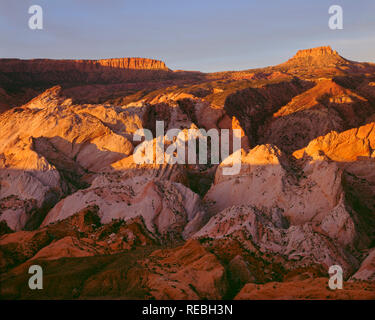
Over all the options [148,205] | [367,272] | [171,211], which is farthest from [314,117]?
[367,272]

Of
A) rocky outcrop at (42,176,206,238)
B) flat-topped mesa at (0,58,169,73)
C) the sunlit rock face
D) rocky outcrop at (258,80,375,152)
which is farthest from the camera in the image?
flat-topped mesa at (0,58,169,73)

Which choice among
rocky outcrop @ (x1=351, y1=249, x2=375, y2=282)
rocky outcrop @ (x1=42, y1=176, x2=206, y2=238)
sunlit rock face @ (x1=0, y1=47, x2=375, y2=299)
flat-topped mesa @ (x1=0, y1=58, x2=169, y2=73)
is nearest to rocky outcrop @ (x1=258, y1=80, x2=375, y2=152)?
sunlit rock face @ (x1=0, y1=47, x2=375, y2=299)

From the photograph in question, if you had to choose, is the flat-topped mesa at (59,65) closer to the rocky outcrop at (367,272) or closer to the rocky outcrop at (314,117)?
the rocky outcrop at (314,117)

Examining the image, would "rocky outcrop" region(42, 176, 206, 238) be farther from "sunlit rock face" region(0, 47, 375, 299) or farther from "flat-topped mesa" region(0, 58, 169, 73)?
"flat-topped mesa" region(0, 58, 169, 73)

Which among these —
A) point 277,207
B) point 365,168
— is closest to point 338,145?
point 365,168

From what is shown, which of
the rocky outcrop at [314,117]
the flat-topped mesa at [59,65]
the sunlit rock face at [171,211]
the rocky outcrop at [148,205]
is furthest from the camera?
the flat-topped mesa at [59,65]

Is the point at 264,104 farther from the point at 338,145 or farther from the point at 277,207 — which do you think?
the point at 277,207

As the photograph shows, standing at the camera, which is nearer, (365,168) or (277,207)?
(277,207)

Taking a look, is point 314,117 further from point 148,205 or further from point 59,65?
point 59,65

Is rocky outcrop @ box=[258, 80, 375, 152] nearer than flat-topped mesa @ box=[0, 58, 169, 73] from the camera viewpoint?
Yes

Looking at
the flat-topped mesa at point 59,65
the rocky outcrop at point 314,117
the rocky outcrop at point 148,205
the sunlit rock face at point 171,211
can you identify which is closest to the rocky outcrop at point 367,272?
the sunlit rock face at point 171,211

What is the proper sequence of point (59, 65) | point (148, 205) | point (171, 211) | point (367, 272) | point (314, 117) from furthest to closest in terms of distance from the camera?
point (59, 65)
point (314, 117)
point (171, 211)
point (148, 205)
point (367, 272)
